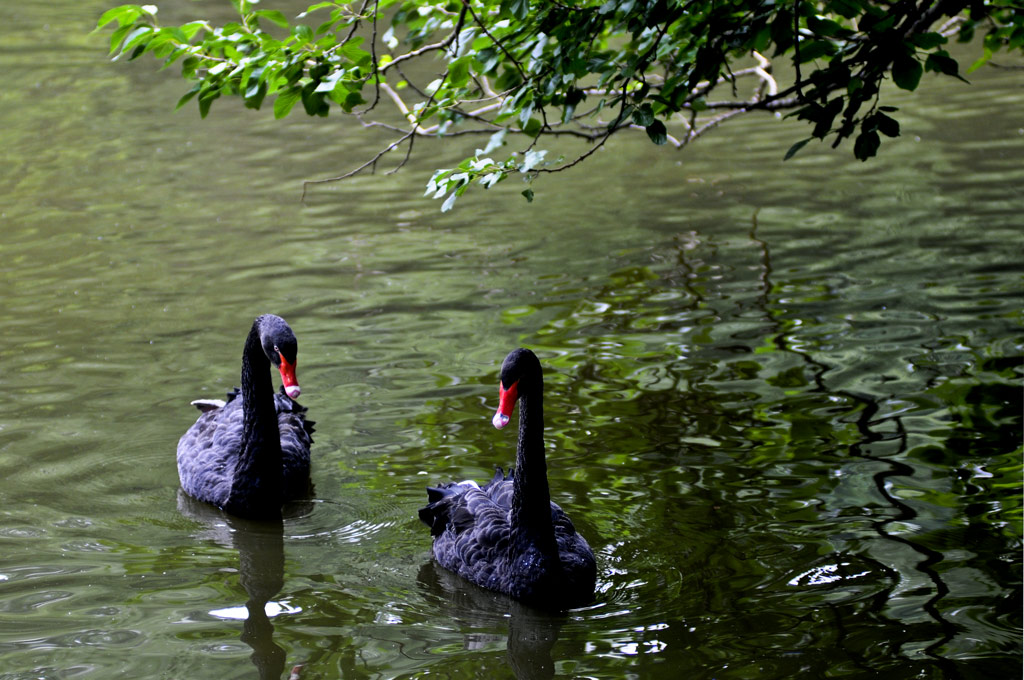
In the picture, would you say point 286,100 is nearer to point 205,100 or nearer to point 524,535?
point 205,100

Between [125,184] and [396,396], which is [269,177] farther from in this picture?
[396,396]

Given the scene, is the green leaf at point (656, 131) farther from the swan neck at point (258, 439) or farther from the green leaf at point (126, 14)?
the swan neck at point (258, 439)

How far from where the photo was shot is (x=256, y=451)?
5684 mm

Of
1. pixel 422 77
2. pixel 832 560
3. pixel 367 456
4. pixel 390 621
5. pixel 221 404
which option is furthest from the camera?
pixel 422 77

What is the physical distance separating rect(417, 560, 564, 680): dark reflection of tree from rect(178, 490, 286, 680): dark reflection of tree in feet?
2.20

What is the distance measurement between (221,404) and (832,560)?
3.57 metres

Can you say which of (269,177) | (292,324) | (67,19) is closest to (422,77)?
(269,177)

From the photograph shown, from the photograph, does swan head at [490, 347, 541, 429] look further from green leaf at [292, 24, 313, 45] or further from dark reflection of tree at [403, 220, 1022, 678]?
green leaf at [292, 24, 313, 45]

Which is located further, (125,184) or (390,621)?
(125,184)

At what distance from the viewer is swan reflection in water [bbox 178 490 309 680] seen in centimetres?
438

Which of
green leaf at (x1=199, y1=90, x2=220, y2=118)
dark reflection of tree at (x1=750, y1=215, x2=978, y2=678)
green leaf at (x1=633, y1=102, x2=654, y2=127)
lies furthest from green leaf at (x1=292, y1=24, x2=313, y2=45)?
dark reflection of tree at (x1=750, y1=215, x2=978, y2=678)

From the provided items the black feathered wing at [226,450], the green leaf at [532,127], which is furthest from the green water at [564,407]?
the green leaf at [532,127]

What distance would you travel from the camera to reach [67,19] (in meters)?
22.0

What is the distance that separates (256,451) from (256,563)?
2.27ft
